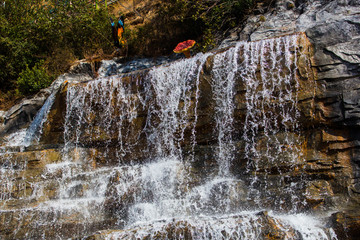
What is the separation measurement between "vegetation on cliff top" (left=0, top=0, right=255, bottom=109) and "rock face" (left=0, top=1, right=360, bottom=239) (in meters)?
4.69

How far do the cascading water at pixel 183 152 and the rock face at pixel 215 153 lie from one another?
2 cm

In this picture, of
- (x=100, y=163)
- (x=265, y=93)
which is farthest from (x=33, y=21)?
(x=265, y=93)

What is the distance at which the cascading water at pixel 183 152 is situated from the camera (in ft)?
18.3

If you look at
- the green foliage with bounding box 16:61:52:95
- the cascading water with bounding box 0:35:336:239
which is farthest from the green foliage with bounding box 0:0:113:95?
the cascading water with bounding box 0:35:336:239

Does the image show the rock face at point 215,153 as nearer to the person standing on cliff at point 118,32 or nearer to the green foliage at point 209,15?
the green foliage at point 209,15

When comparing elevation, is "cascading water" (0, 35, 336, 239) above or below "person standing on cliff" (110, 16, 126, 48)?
below

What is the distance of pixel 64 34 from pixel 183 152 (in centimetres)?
814

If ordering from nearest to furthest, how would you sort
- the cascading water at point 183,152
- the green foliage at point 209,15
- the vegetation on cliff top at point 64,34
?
1. the cascading water at point 183,152
2. the green foliage at point 209,15
3. the vegetation on cliff top at point 64,34

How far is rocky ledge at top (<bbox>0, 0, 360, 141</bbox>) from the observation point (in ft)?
17.5

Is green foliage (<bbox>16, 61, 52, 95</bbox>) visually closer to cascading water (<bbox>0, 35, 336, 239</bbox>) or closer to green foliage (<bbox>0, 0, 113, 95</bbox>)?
green foliage (<bbox>0, 0, 113, 95</bbox>)

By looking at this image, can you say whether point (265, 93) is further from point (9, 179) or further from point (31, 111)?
point (31, 111)

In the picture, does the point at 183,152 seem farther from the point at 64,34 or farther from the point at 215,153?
the point at 64,34

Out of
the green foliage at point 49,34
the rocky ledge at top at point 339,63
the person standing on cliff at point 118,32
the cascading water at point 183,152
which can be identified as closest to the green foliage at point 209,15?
the person standing on cliff at point 118,32

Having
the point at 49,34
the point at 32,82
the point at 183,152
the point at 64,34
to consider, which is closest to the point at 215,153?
the point at 183,152
